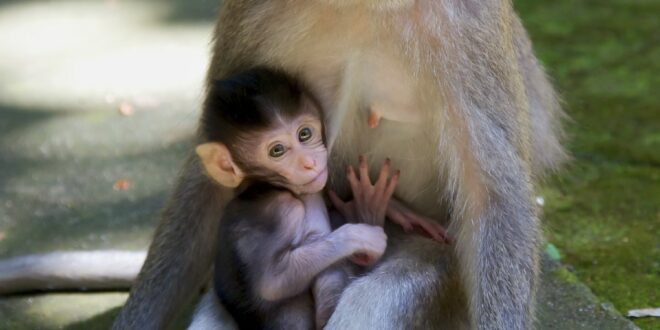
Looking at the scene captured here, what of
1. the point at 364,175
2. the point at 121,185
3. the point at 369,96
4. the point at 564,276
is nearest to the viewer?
the point at 369,96

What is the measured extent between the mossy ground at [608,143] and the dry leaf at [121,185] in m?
1.91

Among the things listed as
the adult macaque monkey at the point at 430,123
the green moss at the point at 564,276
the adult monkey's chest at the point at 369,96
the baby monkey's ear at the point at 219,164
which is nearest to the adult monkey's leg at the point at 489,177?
the adult macaque monkey at the point at 430,123

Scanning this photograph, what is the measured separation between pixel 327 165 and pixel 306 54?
1.33 feet

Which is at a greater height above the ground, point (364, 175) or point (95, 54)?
point (364, 175)

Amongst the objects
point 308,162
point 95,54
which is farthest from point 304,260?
point 95,54

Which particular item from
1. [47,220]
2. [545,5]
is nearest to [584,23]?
[545,5]

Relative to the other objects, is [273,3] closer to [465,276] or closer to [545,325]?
[465,276]

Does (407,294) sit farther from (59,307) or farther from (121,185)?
(121,185)

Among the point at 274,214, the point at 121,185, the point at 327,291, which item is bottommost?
the point at 121,185

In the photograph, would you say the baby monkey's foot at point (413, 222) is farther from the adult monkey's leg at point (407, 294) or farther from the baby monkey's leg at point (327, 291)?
the baby monkey's leg at point (327, 291)

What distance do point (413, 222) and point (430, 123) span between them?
0.43 metres

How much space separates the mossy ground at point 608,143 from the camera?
545 cm

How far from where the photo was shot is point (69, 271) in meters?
5.05

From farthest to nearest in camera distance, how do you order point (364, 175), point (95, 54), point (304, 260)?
1. point (95, 54)
2. point (364, 175)
3. point (304, 260)
